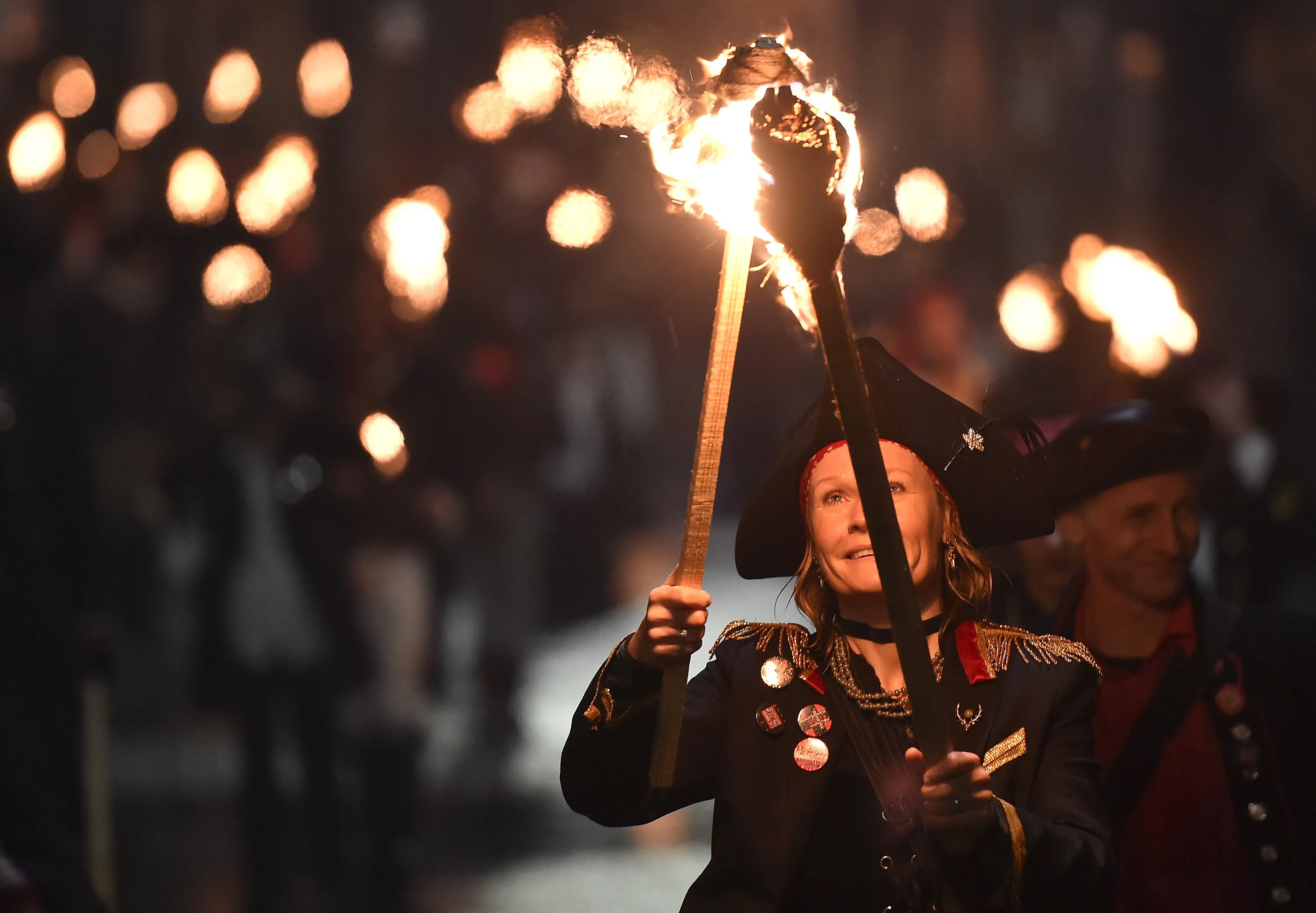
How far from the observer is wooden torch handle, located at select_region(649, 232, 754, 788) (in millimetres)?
1607

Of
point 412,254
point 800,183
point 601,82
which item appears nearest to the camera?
point 800,183

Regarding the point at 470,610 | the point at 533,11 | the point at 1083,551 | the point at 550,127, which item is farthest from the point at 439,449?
the point at 1083,551

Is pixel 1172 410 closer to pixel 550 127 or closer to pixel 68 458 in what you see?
pixel 550 127

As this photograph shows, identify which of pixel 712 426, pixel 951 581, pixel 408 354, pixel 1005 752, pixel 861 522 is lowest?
pixel 1005 752

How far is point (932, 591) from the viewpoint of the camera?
5.92ft

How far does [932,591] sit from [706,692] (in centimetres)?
37

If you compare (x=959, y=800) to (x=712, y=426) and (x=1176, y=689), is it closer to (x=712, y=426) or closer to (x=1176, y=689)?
(x=712, y=426)

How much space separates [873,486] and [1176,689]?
4.02ft

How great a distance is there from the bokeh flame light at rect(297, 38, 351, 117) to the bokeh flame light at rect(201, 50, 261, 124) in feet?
0.46

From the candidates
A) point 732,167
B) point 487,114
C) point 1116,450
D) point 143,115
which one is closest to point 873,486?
point 732,167

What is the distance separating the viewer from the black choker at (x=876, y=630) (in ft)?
5.87

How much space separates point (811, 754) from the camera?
1.74 meters

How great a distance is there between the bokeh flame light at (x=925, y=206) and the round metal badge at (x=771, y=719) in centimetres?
138

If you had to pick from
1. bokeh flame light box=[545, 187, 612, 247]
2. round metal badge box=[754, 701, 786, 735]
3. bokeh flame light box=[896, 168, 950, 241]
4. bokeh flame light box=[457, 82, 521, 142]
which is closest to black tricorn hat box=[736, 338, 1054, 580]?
round metal badge box=[754, 701, 786, 735]
